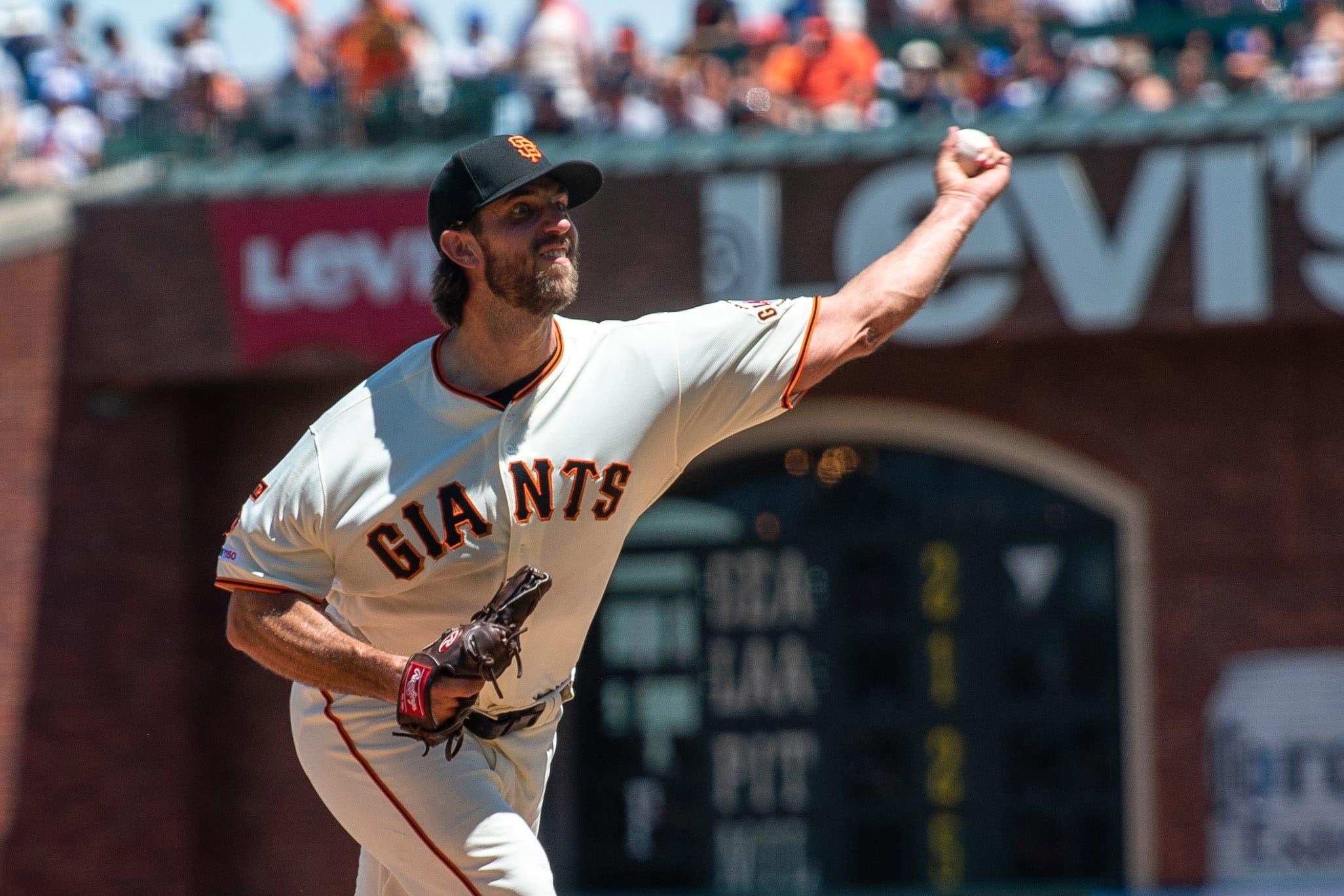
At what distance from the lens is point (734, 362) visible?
3.77 metres

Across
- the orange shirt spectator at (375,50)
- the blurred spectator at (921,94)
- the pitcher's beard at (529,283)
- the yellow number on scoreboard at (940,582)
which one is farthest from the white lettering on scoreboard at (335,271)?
the pitcher's beard at (529,283)

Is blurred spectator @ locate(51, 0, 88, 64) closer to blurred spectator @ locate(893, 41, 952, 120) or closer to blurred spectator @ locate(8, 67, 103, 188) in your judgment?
blurred spectator @ locate(8, 67, 103, 188)

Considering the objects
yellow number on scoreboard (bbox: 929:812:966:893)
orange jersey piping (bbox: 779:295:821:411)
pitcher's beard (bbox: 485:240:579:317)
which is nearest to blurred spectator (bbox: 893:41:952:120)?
yellow number on scoreboard (bbox: 929:812:966:893)

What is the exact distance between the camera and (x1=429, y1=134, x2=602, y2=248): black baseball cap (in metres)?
3.49

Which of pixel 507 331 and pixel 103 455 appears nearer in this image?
pixel 507 331

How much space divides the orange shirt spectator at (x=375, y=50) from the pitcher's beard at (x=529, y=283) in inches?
313

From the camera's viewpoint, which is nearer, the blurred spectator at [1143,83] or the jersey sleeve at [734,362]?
the jersey sleeve at [734,362]

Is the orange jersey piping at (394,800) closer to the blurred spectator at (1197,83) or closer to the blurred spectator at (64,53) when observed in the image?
the blurred spectator at (1197,83)

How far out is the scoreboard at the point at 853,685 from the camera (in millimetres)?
10711

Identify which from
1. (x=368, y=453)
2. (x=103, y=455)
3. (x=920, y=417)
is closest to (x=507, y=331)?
(x=368, y=453)

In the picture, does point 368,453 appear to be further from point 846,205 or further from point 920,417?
point 920,417

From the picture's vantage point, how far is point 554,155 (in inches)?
409

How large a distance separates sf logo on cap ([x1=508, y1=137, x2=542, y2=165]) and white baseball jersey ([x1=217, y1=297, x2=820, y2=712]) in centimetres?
37

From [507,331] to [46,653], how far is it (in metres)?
8.17
